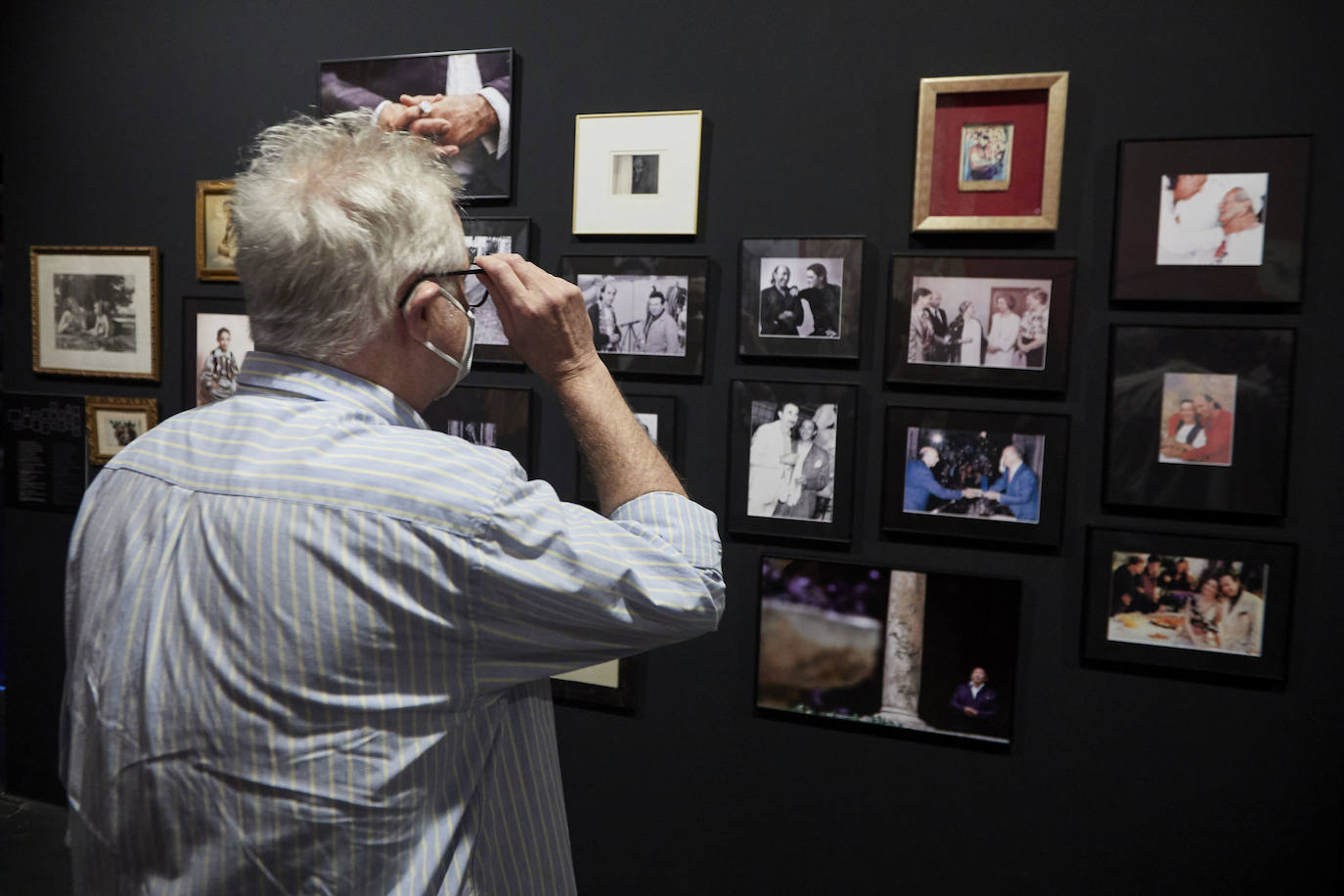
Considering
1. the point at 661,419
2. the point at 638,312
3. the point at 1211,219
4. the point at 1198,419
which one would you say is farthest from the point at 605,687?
the point at 1211,219

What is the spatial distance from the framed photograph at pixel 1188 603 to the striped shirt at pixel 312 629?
1318mm

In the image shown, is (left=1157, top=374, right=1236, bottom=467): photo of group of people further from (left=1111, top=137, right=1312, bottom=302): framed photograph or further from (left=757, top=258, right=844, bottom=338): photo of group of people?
(left=757, top=258, right=844, bottom=338): photo of group of people

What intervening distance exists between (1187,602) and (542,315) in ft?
5.06

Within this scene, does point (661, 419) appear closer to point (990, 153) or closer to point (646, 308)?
point (646, 308)

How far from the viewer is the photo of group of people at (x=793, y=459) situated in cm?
216

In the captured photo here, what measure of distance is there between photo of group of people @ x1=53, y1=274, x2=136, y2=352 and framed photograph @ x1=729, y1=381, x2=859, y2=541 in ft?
6.14

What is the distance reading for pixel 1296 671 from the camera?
75.4 inches

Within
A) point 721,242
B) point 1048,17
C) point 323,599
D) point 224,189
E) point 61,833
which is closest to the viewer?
point 323,599

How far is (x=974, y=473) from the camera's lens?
2064mm

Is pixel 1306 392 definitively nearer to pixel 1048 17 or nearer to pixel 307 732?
pixel 1048 17

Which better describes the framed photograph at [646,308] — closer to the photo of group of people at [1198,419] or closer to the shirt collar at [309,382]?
the photo of group of people at [1198,419]

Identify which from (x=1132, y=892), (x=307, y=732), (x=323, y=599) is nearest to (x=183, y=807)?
(x=307, y=732)

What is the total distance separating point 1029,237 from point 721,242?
69cm

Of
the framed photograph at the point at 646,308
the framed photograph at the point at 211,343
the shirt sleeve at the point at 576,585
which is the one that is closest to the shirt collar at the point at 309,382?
the shirt sleeve at the point at 576,585
